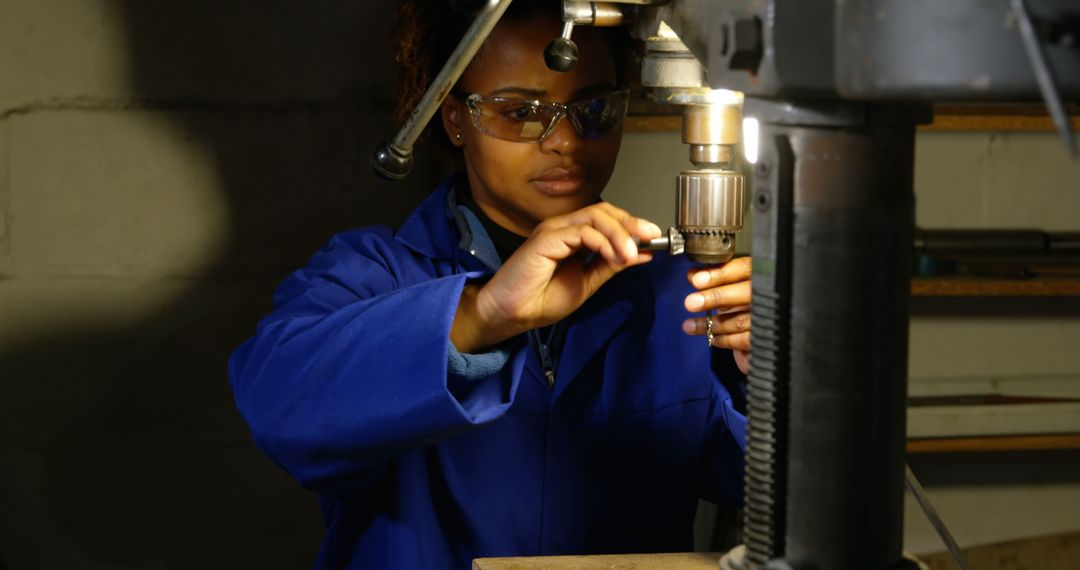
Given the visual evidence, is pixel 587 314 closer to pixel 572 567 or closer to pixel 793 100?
pixel 572 567

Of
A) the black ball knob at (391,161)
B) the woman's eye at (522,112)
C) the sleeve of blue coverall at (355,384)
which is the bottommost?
the sleeve of blue coverall at (355,384)

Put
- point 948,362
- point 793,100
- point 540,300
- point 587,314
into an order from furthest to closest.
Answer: point 948,362, point 587,314, point 540,300, point 793,100

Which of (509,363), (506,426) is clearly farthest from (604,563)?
(506,426)

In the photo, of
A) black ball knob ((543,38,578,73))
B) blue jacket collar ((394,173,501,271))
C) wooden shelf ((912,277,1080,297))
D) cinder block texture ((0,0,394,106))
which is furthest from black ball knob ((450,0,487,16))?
wooden shelf ((912,277,1080,297))

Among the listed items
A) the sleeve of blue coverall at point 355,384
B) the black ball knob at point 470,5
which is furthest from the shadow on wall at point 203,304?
the black ball knob at point 470,5

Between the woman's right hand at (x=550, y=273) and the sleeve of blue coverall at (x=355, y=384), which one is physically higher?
the woman's right hand at (x=550, y=273)

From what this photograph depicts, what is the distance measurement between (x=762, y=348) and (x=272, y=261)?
1408 mm

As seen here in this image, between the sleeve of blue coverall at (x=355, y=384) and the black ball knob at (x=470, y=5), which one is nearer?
the black ball knob at (x=470, y=5)

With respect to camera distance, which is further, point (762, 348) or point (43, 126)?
point (43, 126)

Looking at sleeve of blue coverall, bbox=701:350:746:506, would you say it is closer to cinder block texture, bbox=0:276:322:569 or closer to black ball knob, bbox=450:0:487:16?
black ball knob, bbox=450:0:487:16

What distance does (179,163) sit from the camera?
1.95m

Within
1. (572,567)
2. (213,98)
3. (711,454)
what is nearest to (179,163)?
(213,98)

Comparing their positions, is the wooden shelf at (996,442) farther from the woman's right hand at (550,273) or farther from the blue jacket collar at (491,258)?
the woman's right hand at (550,273)

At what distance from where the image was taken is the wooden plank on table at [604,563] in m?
1.01
